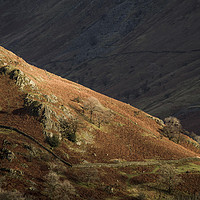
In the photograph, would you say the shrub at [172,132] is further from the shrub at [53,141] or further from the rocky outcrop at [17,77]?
the rocky outcrop at [17,77]

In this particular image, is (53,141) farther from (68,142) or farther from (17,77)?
(17,77)

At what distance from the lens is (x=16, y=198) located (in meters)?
33.8

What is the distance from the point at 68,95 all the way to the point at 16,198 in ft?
189

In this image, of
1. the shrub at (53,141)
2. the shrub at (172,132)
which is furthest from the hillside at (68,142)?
the shrub at (172,132)

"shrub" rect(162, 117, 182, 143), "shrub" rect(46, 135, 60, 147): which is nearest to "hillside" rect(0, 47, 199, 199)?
"shrub" rect(46, 135, 60, 147)

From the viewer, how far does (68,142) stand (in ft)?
210

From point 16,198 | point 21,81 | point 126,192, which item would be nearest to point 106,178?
point 126,192

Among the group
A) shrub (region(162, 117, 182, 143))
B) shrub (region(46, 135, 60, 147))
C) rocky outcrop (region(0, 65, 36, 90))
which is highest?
shrub (region(162, 117, 182, 143))

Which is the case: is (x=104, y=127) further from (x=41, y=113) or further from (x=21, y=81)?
(x=21, y=81)

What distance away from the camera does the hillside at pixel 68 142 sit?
4619 cm

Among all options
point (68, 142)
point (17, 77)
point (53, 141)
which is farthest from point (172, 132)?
point (17, 77)

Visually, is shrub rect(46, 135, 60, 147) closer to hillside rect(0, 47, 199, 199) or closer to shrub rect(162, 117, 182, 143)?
hillside rect(0, 47, 199, 199)

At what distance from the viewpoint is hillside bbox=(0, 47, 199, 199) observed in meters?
46.2

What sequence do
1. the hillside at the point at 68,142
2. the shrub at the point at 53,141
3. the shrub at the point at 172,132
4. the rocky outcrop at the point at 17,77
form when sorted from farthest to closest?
the shrub at the point at 172,132, the rocky outcrop at the point at 17,77, the shrub at the point at 53,141, the hillside at the point at 68,142
